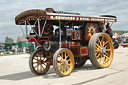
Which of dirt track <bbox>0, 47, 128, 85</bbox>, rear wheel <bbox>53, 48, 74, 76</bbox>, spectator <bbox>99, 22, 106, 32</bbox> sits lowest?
dirt track <bbox>0, 47, 128, 85</bbox>

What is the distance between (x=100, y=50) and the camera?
27.9ft

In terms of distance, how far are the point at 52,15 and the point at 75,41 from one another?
2226 mm

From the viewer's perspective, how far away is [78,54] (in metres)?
8.22

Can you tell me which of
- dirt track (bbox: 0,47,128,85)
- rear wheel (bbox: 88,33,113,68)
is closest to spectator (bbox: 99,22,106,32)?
rear wheel (bbox: 88,33,113,68)

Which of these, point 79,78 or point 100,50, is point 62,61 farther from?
point 100,50

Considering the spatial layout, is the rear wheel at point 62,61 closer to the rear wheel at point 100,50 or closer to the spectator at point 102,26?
the rear wheel at point 100,50

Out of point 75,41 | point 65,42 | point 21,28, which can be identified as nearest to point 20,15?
point 21,28

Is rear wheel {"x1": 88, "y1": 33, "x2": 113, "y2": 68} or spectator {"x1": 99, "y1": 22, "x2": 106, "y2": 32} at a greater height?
spectator {"x1": 99, "y1": 22, "x2": 106, "y2": 32}

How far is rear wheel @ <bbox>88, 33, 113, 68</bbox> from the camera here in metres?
8.12

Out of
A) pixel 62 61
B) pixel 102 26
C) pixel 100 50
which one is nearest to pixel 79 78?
pixel 62 61

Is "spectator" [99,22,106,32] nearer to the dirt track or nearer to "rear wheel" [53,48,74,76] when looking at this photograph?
the dirt track

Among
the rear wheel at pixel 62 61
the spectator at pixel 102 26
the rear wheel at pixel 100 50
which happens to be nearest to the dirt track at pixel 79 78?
the rear wheel at pixel 62 61

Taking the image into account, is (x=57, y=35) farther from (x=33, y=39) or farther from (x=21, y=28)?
(x=21, y=28)

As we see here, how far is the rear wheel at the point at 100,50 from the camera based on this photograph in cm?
812
